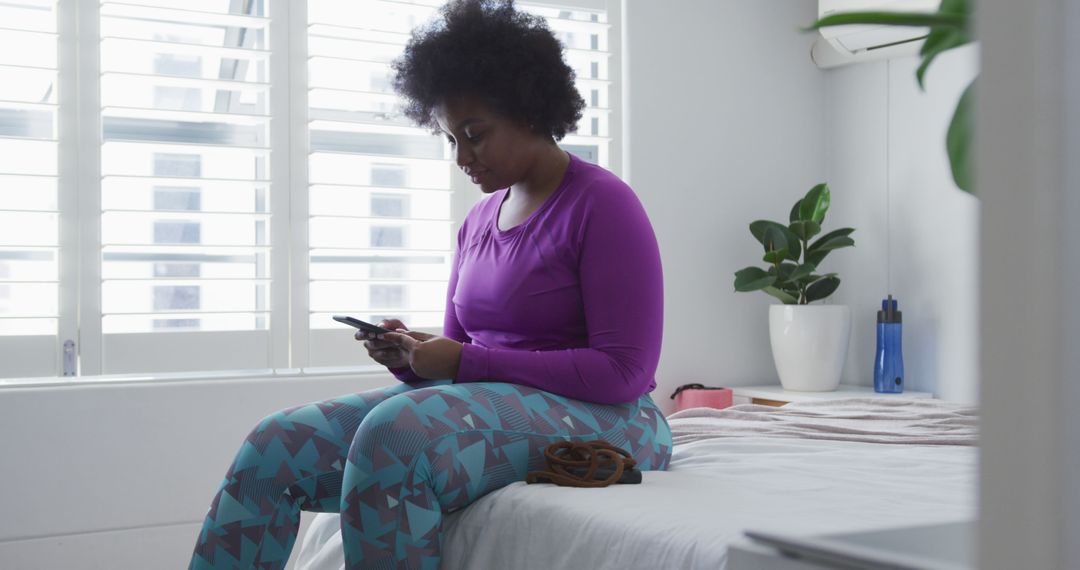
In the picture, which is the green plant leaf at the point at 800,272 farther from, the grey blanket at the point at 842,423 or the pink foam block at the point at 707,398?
the grey blanket at the point at 842,423

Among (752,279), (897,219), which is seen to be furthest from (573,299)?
(897,219)

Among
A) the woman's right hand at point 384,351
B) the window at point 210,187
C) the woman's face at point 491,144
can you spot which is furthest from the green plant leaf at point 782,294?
the woman's right hand at point 384,351

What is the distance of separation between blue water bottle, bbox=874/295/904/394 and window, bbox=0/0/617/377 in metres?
1.58

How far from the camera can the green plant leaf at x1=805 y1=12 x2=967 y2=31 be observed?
1.27ft

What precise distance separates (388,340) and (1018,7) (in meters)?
1.54

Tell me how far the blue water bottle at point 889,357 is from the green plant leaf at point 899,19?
3598 mm

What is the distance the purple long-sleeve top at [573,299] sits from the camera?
1.72 metres

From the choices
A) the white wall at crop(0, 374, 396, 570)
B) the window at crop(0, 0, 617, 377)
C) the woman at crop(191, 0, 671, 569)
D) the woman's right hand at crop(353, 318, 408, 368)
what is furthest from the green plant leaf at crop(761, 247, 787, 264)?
the woman's right hand at crop(353, 318, 408, 368)

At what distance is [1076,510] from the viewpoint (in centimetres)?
35

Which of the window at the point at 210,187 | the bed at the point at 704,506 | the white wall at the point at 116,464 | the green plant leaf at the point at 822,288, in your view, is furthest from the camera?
the green plant leaf at the point at 822,288

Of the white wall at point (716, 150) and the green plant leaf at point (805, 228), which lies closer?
the green plant leaf at point (805, 228)

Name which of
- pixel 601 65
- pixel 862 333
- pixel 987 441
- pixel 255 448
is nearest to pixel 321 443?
pixel 255 448

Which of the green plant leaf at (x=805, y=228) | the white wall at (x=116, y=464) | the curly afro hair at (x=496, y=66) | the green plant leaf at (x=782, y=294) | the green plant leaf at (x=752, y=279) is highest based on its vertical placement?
the curly afro hair at (x=496, y=66)

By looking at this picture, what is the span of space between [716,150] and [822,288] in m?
0.68
